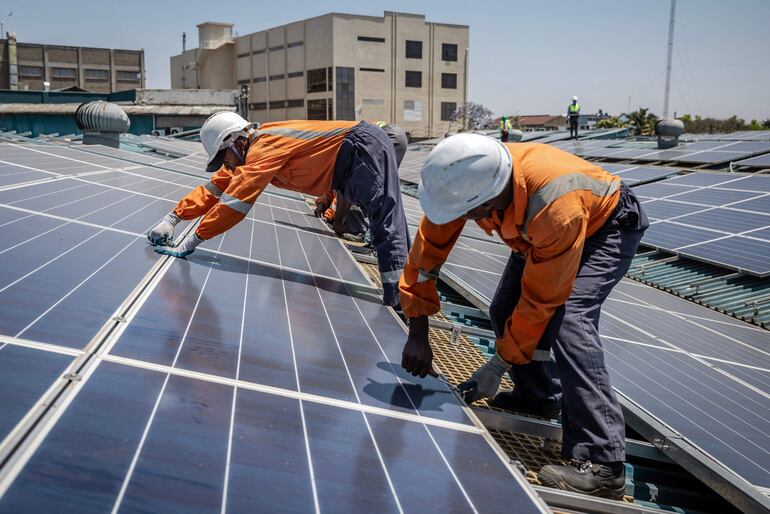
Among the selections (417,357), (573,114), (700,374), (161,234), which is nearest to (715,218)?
(700,374)

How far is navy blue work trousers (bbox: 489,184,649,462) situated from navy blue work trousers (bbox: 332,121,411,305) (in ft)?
6.45

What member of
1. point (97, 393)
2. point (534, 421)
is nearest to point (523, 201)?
point (534, 421)

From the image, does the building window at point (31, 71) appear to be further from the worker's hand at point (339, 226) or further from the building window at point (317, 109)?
the worker's hand at point (339, 226)

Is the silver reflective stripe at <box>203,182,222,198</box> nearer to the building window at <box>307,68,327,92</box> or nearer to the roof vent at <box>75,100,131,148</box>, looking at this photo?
the roof vent at <box>75,100,131,148</box>

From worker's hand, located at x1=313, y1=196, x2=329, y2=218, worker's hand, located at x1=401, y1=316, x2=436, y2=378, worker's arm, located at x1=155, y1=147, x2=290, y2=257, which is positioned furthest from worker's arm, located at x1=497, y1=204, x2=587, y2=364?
Result: worker's hand, located at x1=313, y1=196, x2=329, y2=218

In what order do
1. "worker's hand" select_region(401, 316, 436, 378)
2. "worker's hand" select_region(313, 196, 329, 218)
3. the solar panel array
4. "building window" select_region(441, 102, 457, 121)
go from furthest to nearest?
"building window" select_region(441, 102, 457, 121) < "worker's hand" select_region(313, 196, 329, 218) < "worker's hand" select_region(401, 316, 436, 378) < the solar panel array

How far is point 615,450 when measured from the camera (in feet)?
9.76

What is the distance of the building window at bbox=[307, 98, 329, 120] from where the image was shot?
71.1 m

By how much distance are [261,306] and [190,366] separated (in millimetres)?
1268

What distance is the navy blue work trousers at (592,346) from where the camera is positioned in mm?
3004

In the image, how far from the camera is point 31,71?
73.9 meters

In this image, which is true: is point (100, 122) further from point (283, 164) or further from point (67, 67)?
point (67, 67)

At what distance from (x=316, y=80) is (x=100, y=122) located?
58.5 meters

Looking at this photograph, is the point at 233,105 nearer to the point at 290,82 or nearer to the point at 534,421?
the point at 290,82
